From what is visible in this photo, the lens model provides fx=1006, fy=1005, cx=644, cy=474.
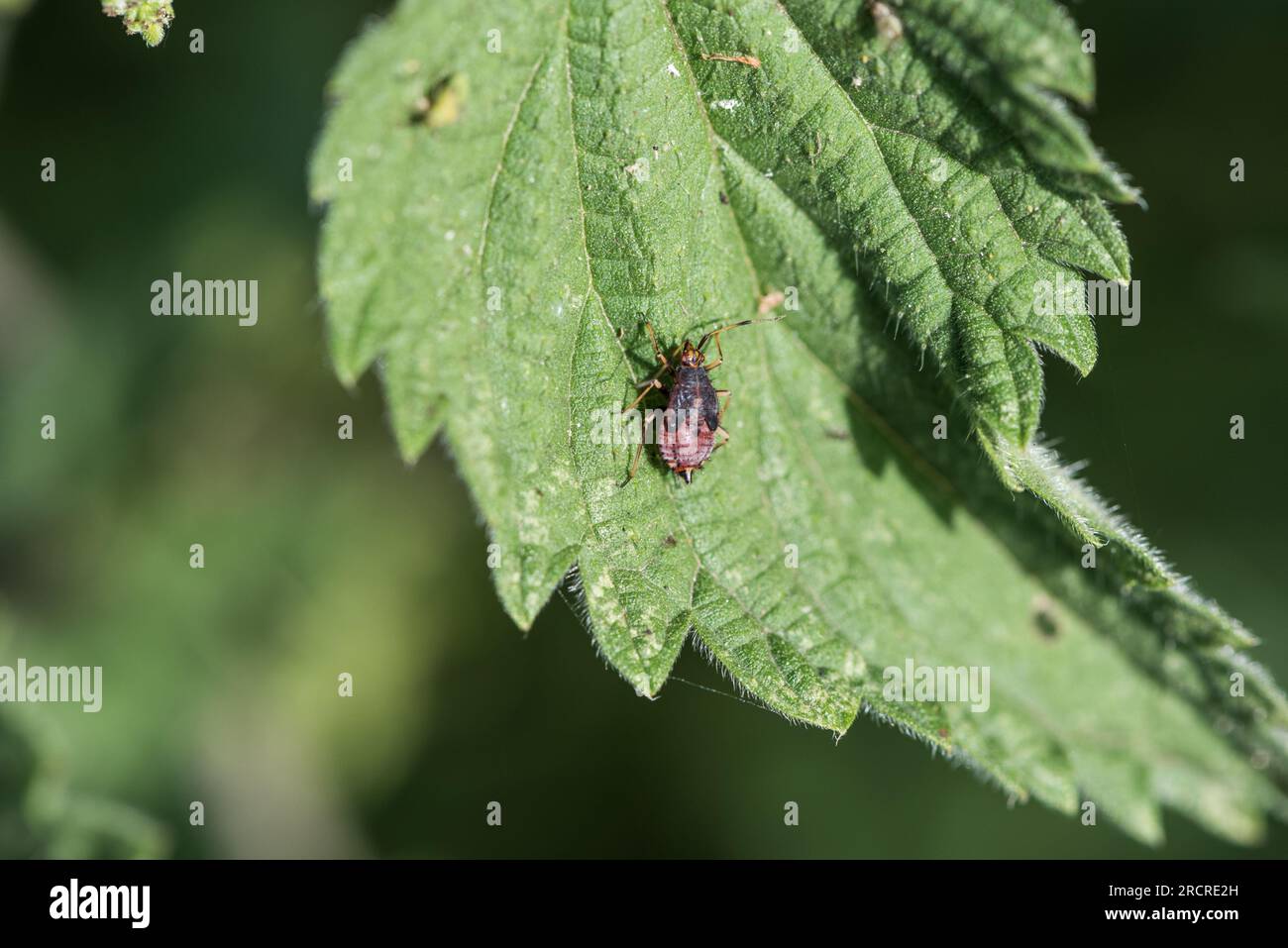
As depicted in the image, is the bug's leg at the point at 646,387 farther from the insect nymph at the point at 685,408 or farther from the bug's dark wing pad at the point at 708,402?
the bug's dark wing pad at the point at 708,402

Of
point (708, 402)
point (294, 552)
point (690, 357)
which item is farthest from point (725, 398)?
point (294, 552)

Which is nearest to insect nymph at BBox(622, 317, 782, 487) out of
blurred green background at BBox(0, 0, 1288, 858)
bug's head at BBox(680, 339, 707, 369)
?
bug's head at BBox(680, 339, 707, 369)

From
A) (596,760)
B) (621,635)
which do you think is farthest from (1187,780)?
(596,760)

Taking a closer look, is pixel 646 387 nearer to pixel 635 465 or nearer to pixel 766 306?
pixel 635 465

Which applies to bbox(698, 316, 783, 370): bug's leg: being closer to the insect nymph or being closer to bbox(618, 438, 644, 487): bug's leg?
the insect nymph

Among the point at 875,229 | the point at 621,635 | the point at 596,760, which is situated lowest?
the point at 596,760
